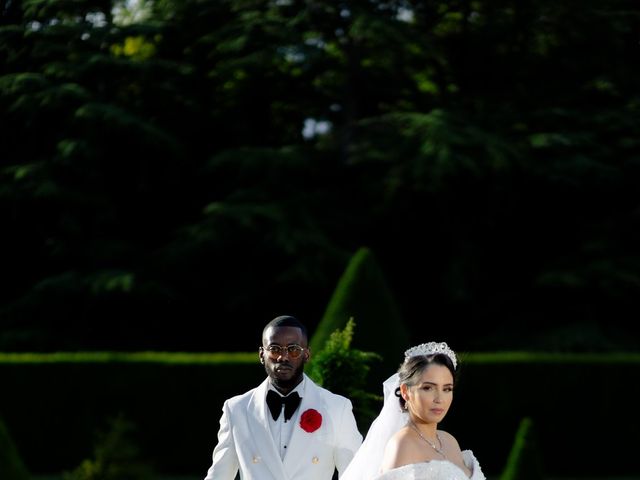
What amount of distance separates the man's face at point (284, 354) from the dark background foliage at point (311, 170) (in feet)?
41.0

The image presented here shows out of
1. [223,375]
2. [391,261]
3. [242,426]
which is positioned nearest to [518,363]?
[223,375]

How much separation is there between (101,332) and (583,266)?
26.5 feet

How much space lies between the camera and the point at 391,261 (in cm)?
2066

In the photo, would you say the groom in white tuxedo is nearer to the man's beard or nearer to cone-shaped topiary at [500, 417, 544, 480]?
the man's beard

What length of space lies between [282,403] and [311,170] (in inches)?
573

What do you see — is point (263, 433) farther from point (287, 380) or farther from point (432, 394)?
point (432, 394)

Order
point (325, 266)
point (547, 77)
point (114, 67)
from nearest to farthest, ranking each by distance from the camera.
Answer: point (325, 266) → point (114, 67) → point (547, 77)

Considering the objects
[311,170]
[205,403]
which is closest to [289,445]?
[205,403]

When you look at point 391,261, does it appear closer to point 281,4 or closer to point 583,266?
point 583,266

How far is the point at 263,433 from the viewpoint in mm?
5254

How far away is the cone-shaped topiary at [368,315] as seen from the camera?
12.0 m

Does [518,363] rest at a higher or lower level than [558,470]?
higher

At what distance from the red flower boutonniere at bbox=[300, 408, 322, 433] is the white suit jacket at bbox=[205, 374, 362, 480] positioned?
0.05 feet

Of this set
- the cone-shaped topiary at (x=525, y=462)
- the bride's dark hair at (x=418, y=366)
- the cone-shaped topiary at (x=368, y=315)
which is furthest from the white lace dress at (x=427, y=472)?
the cone-shaped topiary at (x=368, y=315)
